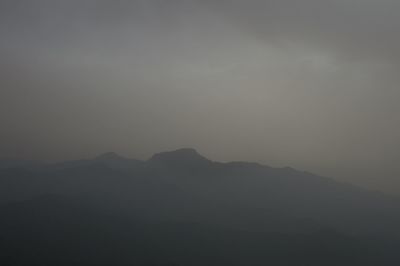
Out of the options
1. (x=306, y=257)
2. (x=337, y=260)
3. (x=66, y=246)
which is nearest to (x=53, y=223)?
(x=66, y=246)

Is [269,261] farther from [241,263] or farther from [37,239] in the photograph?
[37,239]

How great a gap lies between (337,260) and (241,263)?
35.6 metres

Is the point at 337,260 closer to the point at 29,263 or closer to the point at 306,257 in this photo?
the point at 306,257

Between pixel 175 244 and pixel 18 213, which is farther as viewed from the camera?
pixel 18 213

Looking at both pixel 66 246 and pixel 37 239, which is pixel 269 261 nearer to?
pixel 66 246

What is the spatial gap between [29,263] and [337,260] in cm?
10632

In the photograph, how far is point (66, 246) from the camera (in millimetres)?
166250

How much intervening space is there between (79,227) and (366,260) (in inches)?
4373

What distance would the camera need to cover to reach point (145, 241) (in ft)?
593

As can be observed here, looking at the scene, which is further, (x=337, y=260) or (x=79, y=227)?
(x=79, y=227)

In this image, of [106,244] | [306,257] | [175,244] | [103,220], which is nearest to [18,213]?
[103,220]

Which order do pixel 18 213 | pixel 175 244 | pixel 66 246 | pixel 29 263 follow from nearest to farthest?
pixel 29 263, pixel 66 246, pixel 175 244, pixel 18 213

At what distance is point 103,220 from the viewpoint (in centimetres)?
19825

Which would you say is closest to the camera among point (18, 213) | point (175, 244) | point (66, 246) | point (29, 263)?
point (29, 263)
